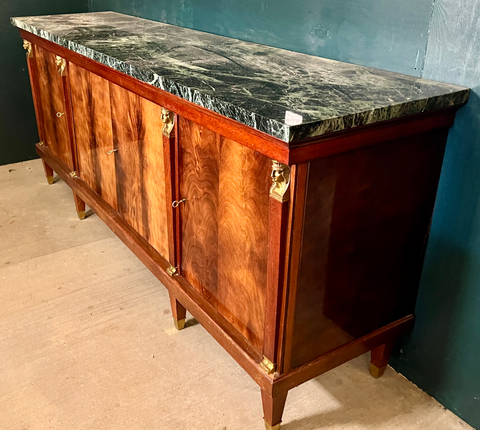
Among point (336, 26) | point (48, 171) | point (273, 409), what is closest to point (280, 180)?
point (273, 409)

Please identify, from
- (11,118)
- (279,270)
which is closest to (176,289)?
(279,270)

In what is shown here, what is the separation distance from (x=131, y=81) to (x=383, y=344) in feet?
3.97

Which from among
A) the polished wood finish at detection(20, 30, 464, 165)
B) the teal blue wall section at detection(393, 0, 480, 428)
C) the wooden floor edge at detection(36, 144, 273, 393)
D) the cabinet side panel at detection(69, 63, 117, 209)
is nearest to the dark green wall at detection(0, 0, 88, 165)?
the wooden floor edge at detection(36, 144, 273, 393)

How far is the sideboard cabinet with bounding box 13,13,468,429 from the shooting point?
117 cm

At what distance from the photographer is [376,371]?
1.69 metres

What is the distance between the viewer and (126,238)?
81.0 inches

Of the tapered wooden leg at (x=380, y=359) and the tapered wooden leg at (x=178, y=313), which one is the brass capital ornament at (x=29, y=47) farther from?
the tapered wooden leg at (x=380, y=359)

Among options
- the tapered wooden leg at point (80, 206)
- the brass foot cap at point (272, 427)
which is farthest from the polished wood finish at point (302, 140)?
the tapered wooden leg at point (80, 206)

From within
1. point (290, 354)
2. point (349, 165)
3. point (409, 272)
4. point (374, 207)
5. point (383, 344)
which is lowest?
point (383, 344)

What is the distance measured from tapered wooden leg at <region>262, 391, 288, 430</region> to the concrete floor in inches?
3.2

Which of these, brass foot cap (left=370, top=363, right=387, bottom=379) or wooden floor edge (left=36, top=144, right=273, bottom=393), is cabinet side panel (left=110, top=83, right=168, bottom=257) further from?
brass foot cap (left=370, top=363, right=387, bottom=379)

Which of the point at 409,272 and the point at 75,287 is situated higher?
the point at 409,272

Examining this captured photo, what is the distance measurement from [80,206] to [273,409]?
65.8 inches

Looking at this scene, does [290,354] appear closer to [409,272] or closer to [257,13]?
[409,272]
